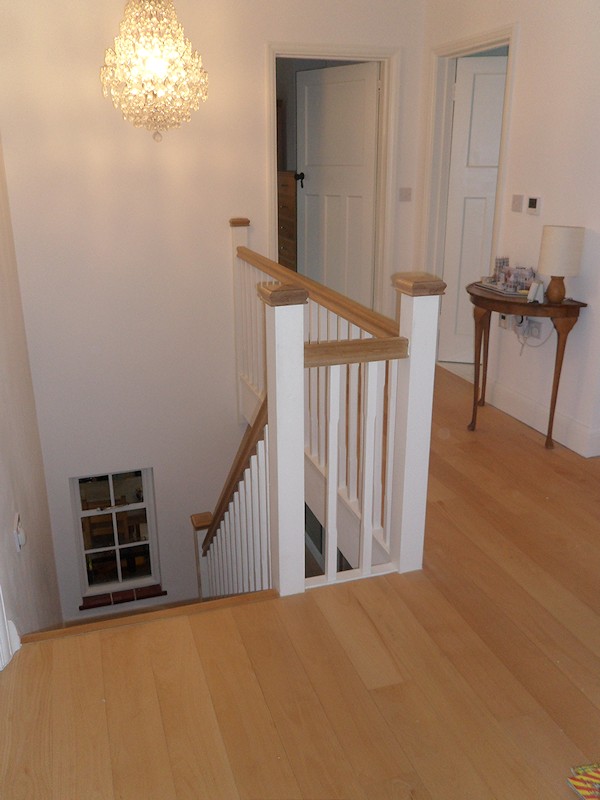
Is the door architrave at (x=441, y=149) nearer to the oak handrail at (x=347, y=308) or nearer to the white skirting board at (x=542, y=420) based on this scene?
the white skirting board at (x=542, y=420)

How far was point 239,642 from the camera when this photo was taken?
2.27 metres

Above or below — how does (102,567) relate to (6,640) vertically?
below

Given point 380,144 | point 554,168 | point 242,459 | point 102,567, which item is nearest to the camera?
point 242,459

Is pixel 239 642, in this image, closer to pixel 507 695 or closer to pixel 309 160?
pixel 507 695

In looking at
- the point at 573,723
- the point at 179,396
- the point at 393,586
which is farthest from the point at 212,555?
the point at 573,723

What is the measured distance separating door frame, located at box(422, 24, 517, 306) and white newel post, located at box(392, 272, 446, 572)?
2.18 m

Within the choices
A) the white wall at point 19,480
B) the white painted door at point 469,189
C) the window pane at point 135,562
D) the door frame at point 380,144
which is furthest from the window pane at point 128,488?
the white painted door at point 469,189

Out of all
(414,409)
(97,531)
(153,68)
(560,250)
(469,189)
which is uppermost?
(153,68)

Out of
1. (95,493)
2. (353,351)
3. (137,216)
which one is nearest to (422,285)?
(353,351)

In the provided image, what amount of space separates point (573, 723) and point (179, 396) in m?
3.69

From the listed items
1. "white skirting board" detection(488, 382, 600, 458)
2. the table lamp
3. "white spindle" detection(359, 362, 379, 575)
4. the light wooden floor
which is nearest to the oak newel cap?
"white spindle" detection(359, 362, 379, 575)

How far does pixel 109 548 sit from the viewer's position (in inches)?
224

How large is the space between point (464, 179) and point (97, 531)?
388 centimetres

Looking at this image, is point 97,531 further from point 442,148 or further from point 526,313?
point 442,148
